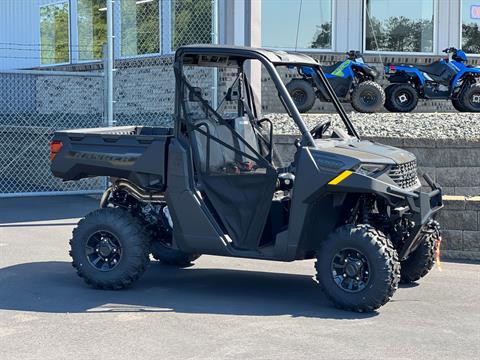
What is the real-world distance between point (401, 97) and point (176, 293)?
361 inches

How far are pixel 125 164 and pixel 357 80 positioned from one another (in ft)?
29.2

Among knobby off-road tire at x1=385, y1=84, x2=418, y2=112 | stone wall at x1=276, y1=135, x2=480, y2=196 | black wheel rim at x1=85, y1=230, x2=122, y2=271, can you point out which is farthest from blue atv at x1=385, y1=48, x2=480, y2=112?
black wheel rim at x1=85, y1=230, x2=122, y2=271

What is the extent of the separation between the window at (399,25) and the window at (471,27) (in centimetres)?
79

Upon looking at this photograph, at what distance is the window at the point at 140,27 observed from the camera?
16.7m

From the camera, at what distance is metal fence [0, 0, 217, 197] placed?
45.0 ft

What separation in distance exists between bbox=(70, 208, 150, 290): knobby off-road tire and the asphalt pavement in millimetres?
136

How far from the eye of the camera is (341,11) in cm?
1748

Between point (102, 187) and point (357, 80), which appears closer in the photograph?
point (102, 187)

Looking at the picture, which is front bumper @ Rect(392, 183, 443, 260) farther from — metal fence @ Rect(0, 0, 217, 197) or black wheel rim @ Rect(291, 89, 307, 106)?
black wheel rim @ Rect(291, 89, 307, 106)

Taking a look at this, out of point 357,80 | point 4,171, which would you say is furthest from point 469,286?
point 4,171

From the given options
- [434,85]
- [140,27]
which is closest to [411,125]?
[434,85]

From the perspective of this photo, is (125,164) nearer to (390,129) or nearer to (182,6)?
(390,129)

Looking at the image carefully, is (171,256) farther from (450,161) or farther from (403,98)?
(403,98)

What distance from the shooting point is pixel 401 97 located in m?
15.0
